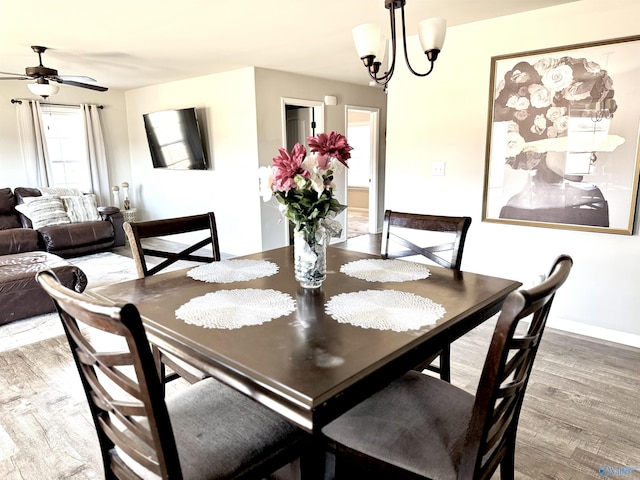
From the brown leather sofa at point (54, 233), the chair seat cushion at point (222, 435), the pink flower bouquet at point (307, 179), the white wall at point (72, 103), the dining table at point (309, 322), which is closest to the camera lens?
the dining table at point (309, 322)

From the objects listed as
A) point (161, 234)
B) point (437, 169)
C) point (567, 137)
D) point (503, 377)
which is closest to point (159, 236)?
point (161, 234)

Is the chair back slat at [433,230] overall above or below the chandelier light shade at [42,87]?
below

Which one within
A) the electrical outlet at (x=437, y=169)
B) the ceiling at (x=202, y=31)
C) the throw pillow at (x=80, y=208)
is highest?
the ceiling at (x=202, y=31)

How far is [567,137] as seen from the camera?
288 cm

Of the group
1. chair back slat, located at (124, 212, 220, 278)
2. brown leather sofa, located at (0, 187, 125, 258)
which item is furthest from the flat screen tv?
chair back slat, located at (124, 212, 220, 278)

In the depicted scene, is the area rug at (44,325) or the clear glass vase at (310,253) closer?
the clear glass vase at (310,253)

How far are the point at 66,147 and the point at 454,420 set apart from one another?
7.03 meters

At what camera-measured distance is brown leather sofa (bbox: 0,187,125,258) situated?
15.8 ft

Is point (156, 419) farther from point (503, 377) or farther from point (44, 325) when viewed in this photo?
point (44, 325)

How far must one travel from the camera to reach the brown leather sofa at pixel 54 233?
15.8 feet

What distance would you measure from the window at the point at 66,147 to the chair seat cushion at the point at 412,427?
651 cm

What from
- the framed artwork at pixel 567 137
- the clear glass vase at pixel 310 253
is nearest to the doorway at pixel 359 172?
the framed artwork at pixel 567 137

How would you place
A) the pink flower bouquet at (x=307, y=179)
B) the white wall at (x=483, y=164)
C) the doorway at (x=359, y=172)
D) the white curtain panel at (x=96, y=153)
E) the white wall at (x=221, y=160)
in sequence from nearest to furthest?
the pink flower bouquet at (x=307, y=179)
the white wall at (x=483, y=164)
the white wall at (x=221, y=160)
the white curtain panel at (x=96, y=153)
the doorway at (x=359, y=172)

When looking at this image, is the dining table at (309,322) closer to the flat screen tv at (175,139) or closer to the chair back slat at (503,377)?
the chair back slat at (503,377)
